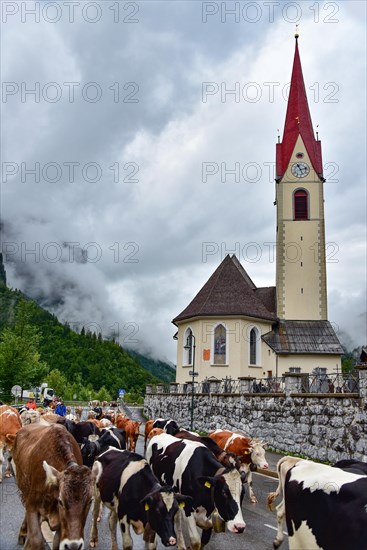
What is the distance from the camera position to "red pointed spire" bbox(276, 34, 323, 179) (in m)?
50.2

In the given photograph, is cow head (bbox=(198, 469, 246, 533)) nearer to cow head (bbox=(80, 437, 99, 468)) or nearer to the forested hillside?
cow head (bbox=(80, 437, 99, 468))

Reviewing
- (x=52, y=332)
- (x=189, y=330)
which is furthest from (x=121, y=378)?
(x=189, y=330)

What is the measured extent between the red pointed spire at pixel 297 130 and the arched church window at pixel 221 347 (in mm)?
17526

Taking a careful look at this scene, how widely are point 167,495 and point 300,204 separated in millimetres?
44027

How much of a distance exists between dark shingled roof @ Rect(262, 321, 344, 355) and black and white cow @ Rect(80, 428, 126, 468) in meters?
27.4

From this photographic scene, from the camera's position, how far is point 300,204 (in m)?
48.7

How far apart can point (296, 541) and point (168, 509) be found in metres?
1.84

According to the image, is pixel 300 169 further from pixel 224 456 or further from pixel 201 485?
pixel 201 485

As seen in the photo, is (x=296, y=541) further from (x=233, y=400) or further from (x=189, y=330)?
(x=189, y=330)

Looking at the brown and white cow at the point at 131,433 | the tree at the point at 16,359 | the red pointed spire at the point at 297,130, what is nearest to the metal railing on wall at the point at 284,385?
the brown and white cow at the point at 131,433

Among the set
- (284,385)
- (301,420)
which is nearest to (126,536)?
(301,420)

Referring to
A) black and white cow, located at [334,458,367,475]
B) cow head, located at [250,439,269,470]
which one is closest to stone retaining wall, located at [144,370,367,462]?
cow head, located at [250,439,269,470]

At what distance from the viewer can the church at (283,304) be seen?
A: 4084 centimetres

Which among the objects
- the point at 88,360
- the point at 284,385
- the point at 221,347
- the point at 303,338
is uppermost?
the point at 88,360
